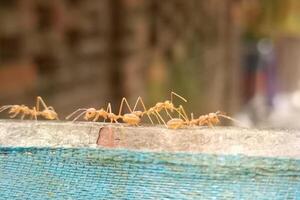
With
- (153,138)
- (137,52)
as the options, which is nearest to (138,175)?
(153,138)

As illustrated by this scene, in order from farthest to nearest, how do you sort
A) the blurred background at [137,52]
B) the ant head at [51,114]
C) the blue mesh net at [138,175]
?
the blurred background at [137,52], the ant head at [51,114], the blue mesh net at [138,175]

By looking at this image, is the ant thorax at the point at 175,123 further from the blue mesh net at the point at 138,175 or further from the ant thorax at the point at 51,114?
the ant thorax at the point at 51,114

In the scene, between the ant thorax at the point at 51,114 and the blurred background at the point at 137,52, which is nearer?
the ant thorax at the point at 51,114

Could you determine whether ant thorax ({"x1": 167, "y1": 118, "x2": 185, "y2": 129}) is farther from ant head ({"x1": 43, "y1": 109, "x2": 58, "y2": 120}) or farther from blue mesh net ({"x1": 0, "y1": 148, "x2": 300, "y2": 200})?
ant head ({"x1": 43, "y1": 109, "x2": 58, "y2": 120})

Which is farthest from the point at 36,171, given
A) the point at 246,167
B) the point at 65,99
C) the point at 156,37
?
the point at 156,37

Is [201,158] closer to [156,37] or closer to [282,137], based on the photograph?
[282,137]

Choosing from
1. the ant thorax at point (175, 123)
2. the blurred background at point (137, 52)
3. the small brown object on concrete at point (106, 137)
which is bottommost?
the blurred background at point (137, 52)

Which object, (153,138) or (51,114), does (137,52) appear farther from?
(153,138)

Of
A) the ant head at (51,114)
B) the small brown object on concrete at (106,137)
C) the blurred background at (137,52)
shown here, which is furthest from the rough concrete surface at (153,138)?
the blurred background at (137,52)
